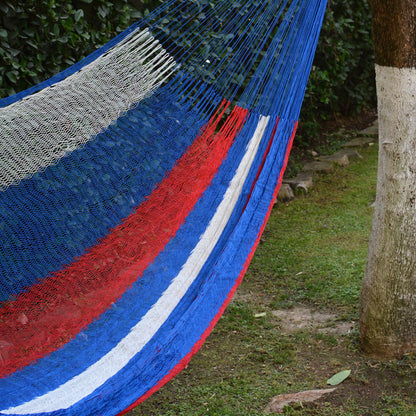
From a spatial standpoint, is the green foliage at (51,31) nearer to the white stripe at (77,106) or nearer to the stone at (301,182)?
the white stripe at (77,106)

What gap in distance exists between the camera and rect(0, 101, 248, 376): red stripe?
184 cm

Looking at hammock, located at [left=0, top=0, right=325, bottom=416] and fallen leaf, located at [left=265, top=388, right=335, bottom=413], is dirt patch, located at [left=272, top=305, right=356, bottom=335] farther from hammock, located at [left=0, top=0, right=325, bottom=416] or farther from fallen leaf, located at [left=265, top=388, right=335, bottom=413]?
hammock, located at [left=0, top=0, right=325, bottom=416]

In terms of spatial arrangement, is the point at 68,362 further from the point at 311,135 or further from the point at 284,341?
the point at 311,135

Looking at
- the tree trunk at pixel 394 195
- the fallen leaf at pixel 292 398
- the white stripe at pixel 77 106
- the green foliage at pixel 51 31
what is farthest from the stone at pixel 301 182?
the fallen leaf at pixel 292 398

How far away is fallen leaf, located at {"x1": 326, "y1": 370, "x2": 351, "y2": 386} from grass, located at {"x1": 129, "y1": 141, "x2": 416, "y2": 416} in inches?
0.7

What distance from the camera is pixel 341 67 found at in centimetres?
490

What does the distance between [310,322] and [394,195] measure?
72 centimetres

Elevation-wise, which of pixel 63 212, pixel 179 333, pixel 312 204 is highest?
pixel 63 212

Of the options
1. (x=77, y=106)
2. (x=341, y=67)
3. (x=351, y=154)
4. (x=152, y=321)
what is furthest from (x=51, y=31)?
(x=341, y=67)

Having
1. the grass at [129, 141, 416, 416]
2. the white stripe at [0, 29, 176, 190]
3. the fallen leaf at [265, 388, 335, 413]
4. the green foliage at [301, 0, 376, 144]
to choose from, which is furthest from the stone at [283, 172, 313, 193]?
the fallen leaf at [265, 388, 335, 413]

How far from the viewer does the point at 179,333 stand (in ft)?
5.23

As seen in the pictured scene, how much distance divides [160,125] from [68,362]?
33.6 inches

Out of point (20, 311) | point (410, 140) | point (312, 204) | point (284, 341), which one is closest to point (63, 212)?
point (20, 311)

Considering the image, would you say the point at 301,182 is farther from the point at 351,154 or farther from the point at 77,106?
the point at 77,106
